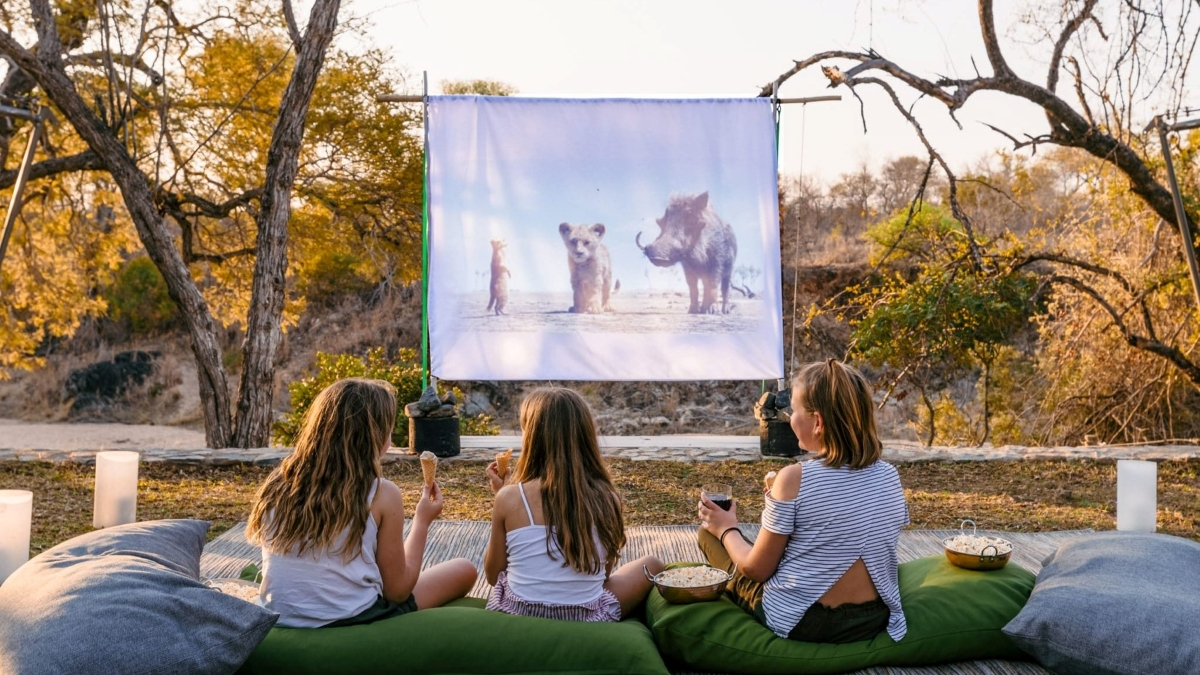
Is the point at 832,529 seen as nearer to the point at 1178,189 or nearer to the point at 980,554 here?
the point at 980,554

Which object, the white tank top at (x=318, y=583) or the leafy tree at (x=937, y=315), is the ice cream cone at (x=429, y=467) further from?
the leafy tree at (x=937, y=315)

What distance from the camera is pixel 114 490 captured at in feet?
11.2

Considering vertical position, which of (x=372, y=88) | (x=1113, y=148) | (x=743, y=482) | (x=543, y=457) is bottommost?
(x=743, y=482)

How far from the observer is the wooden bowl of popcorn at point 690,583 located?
2.83 metres

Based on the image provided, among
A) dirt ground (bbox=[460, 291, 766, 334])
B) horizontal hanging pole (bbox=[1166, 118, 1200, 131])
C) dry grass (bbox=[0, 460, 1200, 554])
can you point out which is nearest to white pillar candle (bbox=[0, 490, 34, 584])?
dry grass (bbox=[0, 460, 1200, 554])

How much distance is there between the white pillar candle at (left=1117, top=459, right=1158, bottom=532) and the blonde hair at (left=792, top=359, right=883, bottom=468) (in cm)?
129

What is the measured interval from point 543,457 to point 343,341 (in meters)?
15.6

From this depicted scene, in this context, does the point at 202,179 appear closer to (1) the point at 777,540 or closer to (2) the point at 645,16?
(2) the point at 645,16

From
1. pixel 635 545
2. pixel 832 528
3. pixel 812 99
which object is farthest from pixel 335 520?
pixel 812 99

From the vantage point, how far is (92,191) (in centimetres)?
1027

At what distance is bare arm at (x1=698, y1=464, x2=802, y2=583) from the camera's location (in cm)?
259

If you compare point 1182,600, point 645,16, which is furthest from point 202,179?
point 1182,600

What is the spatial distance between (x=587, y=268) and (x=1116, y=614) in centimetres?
480

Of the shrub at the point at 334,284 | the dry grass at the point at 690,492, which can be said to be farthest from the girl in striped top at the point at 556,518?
the shrub at the point at 334,284
